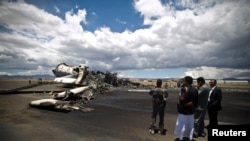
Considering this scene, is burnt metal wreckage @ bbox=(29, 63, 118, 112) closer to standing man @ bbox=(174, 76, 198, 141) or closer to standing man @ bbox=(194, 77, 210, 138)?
standing man @ bbox=(194, 77, 210, 138)

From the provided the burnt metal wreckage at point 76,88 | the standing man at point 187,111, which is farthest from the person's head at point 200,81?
the burnt metal wreckage at point 76,88

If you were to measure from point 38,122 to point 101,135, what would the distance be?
3.61 m

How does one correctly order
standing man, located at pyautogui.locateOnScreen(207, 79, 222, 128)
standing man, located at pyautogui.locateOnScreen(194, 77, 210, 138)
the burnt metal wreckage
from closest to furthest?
standing man, located at pyautogui.locateOnScreen(207, 79, 222, 128)
standing man, located at pyautogui.locateOnScreen(194, 77, 210, 138)
the burnt metal wreckage

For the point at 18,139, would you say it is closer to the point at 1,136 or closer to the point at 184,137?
the point at 1,136

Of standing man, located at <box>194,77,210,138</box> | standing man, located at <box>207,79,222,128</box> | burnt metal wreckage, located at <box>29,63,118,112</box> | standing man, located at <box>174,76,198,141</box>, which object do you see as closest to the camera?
standing man, located at <box>174,76,198,141</box>

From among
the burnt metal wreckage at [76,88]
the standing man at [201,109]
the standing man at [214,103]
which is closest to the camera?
the standing man at [214,103]

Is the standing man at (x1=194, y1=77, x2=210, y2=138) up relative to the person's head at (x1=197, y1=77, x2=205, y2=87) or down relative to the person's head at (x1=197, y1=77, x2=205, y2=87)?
down

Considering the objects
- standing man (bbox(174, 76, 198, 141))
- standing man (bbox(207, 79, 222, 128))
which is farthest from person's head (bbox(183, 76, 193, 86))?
Answer: standing man (bbox(207, 79, 222, 128))

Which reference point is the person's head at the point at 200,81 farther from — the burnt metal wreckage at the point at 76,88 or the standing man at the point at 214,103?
the burnt metal wreckage at the point at 76,88

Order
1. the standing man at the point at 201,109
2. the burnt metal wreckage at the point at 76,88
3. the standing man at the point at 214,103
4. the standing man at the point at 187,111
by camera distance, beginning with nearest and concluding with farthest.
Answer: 1. the standing man at the point at 187,111
2. the standing man at the point at 214,103
3. the standing man at the point at 201,109
4. the burnt metal wreckage at the point at 76,88

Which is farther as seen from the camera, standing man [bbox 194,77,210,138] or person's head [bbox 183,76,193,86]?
standing man [bbox 194,77,210,138]

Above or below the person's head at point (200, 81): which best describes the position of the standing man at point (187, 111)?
below

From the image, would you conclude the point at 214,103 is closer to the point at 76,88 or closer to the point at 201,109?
the point at 201,109

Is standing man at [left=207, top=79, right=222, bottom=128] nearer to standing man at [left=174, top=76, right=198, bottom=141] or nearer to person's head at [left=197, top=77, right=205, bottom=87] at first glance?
person's head at [left=197, top=77, right=205, bottom=87]
